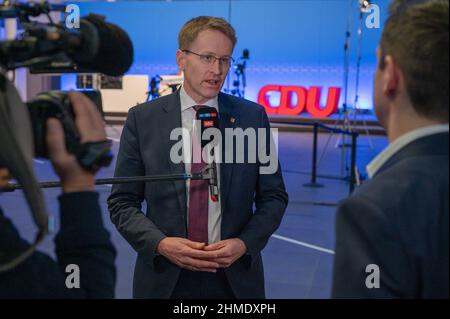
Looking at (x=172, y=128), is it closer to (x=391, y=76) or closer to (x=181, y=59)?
(x=181, y=59)

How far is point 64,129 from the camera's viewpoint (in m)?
0.89

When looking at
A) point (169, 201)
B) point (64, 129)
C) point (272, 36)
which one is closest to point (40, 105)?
point (64, 129)

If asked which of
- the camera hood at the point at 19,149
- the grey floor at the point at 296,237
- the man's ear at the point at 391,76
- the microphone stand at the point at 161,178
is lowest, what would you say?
the grey floor at the point at 296,237

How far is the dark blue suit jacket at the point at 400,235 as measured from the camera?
84 cm

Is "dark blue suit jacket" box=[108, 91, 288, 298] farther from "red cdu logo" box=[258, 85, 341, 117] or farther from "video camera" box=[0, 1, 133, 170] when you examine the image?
"red cdu logo" box=[258, 85, 341, 117]

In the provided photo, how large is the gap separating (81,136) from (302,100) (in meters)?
12.8

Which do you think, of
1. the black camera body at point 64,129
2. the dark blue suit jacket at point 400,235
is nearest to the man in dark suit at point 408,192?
the dark blue suit jacket at point 400,235

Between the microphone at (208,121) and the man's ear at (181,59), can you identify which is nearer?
the microphone at (208,121)

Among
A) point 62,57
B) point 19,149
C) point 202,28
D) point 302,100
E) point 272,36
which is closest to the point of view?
point 19,149

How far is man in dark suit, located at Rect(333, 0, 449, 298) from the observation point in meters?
0.84

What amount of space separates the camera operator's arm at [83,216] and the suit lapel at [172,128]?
80cm

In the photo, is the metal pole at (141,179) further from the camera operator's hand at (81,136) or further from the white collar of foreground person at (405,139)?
the white collar of foreground person at (405,139)

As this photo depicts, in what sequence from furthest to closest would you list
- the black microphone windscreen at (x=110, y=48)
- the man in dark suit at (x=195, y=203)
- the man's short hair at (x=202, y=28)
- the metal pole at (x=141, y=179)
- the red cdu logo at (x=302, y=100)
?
1. the red cdu logo at (x=302, y=100)
2. the man's short hair at (x=202, y=28)
3. the man in dark suit at (x=195, y=203)
4. the metal pole at (x=141, y=179)
5. the black microphone windscreen at (x=110, y=48)
